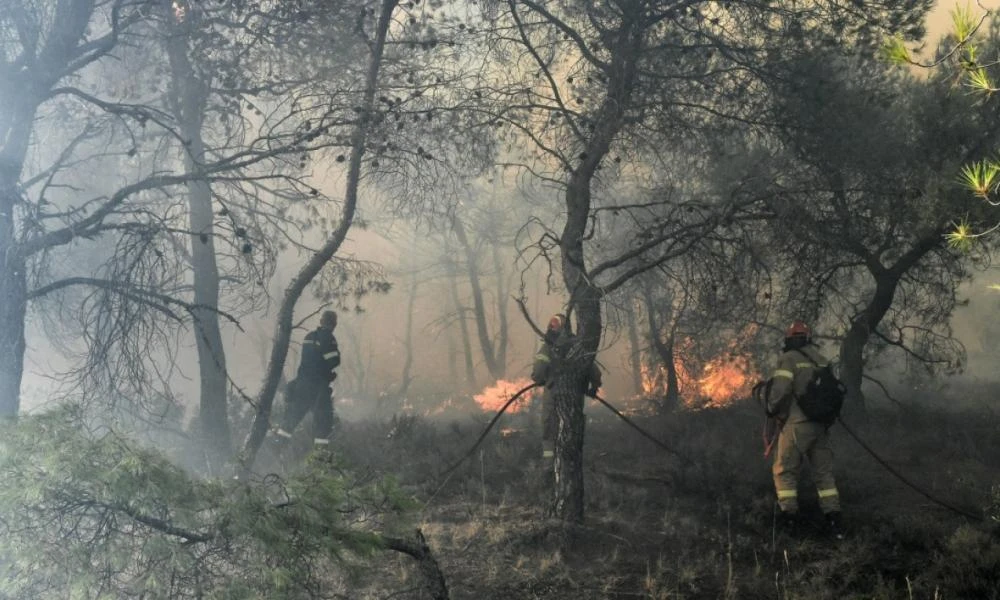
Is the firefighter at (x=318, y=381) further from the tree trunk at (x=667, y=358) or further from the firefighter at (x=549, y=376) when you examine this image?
the tree trunk at (x=667, y=358)

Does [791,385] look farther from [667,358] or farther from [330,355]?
[667,358]

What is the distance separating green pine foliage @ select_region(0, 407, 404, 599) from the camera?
119 inches

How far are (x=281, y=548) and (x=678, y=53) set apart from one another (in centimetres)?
671

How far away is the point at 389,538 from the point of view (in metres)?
3.81

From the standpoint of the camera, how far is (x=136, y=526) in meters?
3.25

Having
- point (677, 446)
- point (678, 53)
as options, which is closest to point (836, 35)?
point (678, 53)

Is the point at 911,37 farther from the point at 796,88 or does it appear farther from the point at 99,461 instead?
the point at 99,461

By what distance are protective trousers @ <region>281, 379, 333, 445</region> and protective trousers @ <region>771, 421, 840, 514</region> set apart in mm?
6064

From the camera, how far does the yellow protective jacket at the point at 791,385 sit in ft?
22.0

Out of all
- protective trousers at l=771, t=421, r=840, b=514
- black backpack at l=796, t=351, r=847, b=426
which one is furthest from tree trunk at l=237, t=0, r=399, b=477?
protective trousers at l=771, t=421, r=840, b=514

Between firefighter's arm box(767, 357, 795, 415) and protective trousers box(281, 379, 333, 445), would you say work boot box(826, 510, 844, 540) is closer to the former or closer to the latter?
firefighter's arm box(767, 357, 795, 415)

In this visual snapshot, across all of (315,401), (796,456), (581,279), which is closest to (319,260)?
(315,401)

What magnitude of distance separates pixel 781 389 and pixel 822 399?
371mm

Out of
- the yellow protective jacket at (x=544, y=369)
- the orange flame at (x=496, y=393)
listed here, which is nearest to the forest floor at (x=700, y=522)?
the yellow protective jacket at (x=544, y=369)
